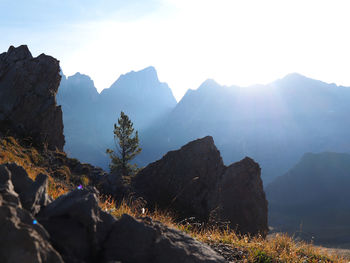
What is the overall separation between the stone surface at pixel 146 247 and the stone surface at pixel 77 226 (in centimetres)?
17

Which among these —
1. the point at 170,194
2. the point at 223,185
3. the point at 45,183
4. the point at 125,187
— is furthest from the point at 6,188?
the point at 223,185

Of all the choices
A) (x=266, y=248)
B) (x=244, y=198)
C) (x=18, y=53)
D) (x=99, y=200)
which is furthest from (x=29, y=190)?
(x=18, y=53)

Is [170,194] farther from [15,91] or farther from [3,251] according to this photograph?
[3,251]

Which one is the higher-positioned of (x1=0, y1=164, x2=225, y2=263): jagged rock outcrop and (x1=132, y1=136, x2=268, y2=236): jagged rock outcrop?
(x1=0, y1=164, x2=225, y2=263): jagged rock outcrop

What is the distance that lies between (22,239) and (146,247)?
1.52 metres

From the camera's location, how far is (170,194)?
30.4 metres

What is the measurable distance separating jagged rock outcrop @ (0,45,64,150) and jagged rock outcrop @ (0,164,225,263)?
2411cm

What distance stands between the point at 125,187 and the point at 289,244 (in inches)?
872

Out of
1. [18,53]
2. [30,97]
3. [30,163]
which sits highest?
[18,53]

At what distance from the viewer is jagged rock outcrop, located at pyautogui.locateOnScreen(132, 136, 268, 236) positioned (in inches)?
1140

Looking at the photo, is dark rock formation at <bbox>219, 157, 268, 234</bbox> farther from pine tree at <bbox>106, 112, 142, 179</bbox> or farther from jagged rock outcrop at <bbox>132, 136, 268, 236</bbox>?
pine tree at <bbox>106, 112, 142, 179</bbox>

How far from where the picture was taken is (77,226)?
10.2 ft

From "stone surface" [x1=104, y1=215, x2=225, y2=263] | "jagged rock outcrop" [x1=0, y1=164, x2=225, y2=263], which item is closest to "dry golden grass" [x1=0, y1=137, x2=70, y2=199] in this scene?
"jagged rock outcrop" [x1=0, y1=164, x2=225, y2=263]

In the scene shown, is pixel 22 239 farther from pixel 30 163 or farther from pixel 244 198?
pixel 244 198
